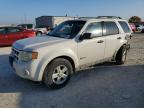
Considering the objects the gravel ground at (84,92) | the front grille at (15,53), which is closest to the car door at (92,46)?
the gravel ground at (84,92)

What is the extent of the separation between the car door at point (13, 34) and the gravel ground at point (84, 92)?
7.78 m

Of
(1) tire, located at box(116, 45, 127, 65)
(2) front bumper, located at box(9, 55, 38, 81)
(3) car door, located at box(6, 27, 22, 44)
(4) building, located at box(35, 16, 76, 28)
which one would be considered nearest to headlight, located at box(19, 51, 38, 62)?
(2) front bumper, located at box(9, 55, 38, 81)

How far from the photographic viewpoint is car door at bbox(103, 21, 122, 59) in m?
7.05

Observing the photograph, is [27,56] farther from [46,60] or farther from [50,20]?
[50,20]

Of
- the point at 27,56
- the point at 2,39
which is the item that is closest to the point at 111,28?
the point at 27,56

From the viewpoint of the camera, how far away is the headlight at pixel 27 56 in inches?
207

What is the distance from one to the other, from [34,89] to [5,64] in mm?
3302

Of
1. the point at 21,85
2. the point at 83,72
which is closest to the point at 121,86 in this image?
the point at 83,72

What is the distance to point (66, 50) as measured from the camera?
5777 millimetres

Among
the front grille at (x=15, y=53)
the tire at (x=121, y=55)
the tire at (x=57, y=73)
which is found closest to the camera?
the tire at (x=57, y=73)

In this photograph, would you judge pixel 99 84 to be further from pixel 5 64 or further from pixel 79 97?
pixel 5 64

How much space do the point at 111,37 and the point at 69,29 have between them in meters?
1.48

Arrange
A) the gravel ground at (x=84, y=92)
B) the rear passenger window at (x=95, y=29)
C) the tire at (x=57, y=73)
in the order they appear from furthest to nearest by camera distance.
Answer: the rear passenger window at (x=95, y=29) < the tire at (x=57, y=73) < the gravel ground at (x=84, y=92)

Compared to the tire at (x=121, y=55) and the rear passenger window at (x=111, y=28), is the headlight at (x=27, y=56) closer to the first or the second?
the rear passenger window at (x=111, y=28)
